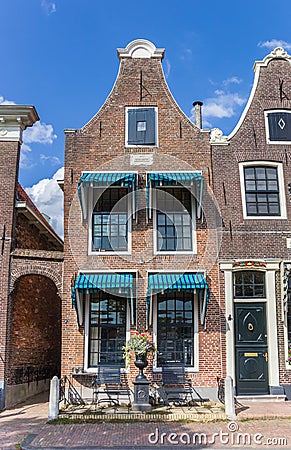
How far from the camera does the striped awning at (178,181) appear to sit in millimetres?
14297

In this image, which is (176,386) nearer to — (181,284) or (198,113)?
(181,284)

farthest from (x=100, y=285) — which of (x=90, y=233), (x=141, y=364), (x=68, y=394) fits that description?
(x=68, y=394)

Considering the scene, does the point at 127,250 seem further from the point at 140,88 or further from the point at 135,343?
the point at 140,88

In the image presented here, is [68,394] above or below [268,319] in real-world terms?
below

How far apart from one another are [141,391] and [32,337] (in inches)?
216

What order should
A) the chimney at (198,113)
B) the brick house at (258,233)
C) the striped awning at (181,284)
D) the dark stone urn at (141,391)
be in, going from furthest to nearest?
the chimney at (198,113) → the brick house at (258,233) → the striped awning at (181,284) → the dark stone urn at (141,391)

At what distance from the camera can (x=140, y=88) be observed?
623 inches

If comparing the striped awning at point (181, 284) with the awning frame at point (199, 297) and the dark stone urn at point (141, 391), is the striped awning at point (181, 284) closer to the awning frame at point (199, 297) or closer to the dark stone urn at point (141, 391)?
the awning frame at point (199, 297)

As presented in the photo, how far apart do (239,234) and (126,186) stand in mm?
3739

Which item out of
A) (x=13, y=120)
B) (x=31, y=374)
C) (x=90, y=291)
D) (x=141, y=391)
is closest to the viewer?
(x=141, y=391)

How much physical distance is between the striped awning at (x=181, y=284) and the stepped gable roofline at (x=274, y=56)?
739cm

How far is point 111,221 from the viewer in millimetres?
14898

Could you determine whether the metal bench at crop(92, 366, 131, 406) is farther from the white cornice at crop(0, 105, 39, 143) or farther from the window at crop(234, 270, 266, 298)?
the white cornice at crop(0, 105, 39, 143)

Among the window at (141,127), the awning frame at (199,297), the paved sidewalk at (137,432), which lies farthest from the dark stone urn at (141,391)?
the window at (141,127)
